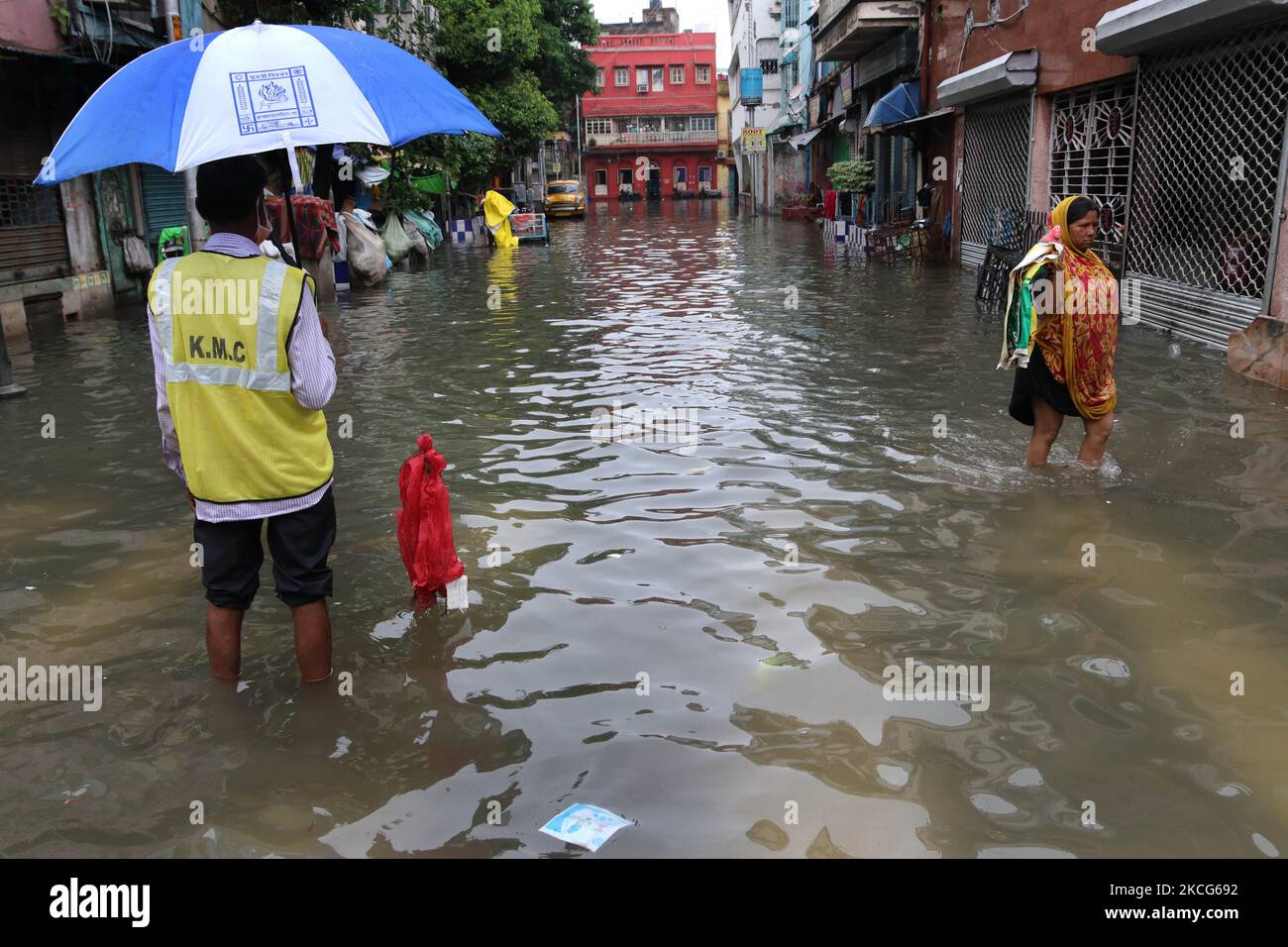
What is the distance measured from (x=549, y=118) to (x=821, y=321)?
24.8 meters

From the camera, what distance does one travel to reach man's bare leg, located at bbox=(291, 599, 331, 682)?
4.04 metres

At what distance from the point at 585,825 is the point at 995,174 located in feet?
52.5

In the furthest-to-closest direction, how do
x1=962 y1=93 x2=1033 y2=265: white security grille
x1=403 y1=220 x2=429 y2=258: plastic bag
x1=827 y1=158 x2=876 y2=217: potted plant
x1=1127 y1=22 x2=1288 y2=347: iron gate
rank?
x1=827 y1=158 x2=876 y2=217: potted plant → x1=403 y1=220 x2=429 y2=258: plastic bag → x1=962 y1=93 x2=1033 y2=265: white security grille → x1=1127 y1=22 x2=1288 y2=347: iron gate

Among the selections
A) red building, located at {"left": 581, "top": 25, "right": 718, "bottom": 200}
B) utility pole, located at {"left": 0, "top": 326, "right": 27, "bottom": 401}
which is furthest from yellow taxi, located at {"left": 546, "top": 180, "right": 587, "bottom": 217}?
utility pole, located at {"left": 0, "top": 326, "right": 27, "bottom": 401}

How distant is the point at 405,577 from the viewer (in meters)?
5.31

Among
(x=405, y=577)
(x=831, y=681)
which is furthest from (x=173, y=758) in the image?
(x=831, y=681)

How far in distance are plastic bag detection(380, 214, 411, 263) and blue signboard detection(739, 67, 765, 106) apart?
3809cm

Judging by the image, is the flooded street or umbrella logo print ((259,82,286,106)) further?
umbrella logo print ((259,82,286,106))

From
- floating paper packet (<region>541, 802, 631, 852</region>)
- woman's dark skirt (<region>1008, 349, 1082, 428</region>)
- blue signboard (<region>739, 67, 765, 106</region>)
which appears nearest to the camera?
floating paper packet (<region>541, 802, 631, 852</region>)

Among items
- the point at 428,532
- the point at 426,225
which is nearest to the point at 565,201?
the point at 426,225

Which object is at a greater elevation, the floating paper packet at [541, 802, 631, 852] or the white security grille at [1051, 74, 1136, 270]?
the white security grille at [1051, 74, 1136, 270]

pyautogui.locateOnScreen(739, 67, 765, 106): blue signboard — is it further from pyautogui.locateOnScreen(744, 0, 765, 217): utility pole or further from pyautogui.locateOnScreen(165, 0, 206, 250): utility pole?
pyautogui.locateOnScreen(165, 0, 206, 250): utility pole

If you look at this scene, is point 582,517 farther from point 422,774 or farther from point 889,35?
point 889,35

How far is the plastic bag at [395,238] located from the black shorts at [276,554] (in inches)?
795
